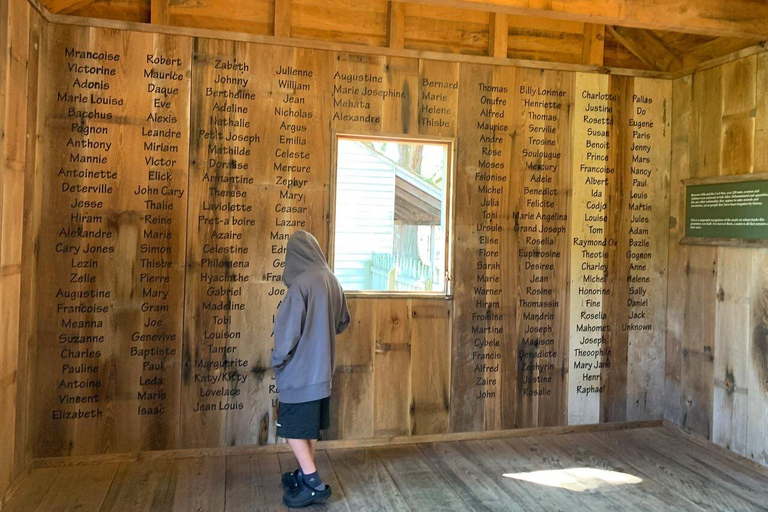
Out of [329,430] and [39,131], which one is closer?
[39,131]

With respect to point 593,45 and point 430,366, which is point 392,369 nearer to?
point 430,366

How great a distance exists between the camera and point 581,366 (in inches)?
168

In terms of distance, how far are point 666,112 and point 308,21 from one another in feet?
8.87

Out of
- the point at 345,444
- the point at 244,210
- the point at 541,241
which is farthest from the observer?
the point at 541,241

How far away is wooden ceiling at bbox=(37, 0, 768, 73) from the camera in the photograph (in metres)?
3.35

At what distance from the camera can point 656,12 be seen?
3.38m

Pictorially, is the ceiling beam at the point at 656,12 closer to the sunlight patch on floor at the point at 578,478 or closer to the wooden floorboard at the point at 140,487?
the sunlight patch on floor at the point at 578,478

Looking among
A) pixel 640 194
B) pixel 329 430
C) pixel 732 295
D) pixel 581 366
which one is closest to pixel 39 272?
pixel 329 430

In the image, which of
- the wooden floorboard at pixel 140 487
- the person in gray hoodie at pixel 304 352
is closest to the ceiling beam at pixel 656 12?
the person in gray hoodie at pixel 304 352

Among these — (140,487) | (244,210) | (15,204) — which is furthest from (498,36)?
(140,487)

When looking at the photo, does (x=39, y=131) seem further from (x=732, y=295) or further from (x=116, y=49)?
(x=732, y=295)

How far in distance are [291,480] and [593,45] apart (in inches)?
140

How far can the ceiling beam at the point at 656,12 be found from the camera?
319 centimetres

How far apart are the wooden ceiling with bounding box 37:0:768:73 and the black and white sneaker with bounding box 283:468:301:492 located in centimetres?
260
